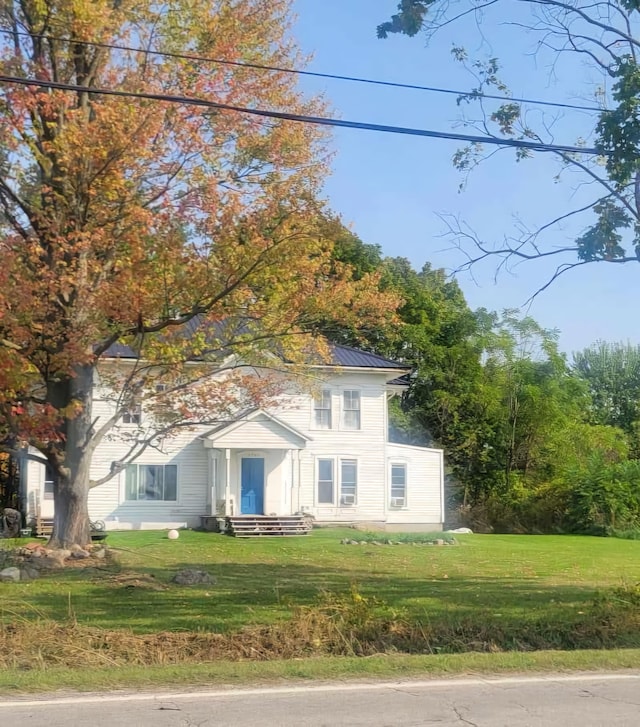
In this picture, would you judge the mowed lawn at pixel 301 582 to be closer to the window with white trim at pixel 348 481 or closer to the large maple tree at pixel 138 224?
the large maple tree at pixel 138 224

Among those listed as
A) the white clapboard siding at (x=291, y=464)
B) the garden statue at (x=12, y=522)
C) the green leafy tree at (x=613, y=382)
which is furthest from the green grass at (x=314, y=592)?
the green leafy tree at (x=613, y=382)

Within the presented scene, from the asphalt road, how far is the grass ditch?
1.70 meters

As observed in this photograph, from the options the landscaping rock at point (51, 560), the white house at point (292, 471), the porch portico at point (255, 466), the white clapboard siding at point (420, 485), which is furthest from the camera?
the white clapboard siding at point (420, 485)

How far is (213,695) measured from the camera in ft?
23.3

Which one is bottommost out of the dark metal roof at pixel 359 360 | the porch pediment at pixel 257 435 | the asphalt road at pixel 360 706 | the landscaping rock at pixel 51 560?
the landscaping rock at pixel 51 560

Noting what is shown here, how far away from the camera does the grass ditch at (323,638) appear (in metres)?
8.91

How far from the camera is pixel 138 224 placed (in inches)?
675

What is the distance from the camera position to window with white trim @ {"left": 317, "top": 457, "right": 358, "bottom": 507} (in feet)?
110

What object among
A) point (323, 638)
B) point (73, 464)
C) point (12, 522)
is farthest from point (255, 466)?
point (323, 638)

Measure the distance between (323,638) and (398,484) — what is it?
25540mm

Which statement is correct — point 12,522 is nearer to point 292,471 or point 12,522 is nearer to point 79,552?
point 292,471

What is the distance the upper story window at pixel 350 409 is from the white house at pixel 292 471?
0.04 metres

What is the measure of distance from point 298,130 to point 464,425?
101 feet

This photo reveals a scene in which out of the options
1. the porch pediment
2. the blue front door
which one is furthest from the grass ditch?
the blue front door
